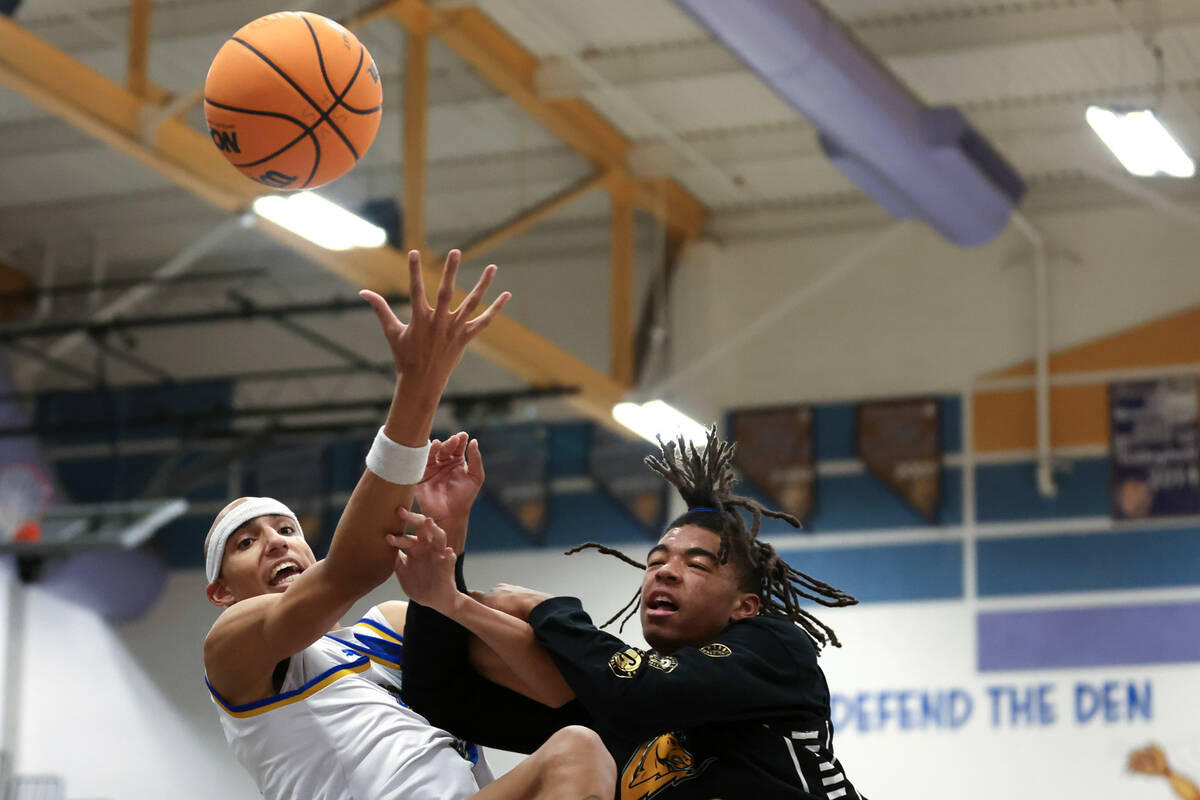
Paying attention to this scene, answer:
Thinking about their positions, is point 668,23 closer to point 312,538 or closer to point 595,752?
point 312,538

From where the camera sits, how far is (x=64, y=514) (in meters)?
18.2

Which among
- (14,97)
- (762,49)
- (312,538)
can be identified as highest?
(14,97)

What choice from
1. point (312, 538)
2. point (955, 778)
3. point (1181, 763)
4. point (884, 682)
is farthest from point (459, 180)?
point (1181, 763)

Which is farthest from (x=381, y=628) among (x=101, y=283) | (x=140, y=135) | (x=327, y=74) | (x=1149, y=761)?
(x=101, y=283)

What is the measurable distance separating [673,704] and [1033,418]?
45.9ft

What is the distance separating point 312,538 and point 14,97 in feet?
18.9

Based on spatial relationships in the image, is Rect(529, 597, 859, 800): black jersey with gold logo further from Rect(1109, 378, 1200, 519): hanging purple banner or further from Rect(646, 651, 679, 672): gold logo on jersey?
Rect(1109, 378, 1200, 519): hanging purple banner

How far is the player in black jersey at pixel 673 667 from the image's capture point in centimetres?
455

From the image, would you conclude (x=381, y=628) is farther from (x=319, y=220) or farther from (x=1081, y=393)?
(x=1081, y=393)

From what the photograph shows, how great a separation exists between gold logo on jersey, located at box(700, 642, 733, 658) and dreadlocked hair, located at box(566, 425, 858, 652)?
0.39 metres

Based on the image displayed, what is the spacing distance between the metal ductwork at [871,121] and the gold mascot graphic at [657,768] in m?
7.48

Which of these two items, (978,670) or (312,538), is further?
(312,538)

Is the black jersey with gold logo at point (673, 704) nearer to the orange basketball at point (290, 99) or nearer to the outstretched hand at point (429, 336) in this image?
the outstretched hand at point (429, 336)

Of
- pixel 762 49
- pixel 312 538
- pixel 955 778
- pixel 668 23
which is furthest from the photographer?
pixel 312 538
